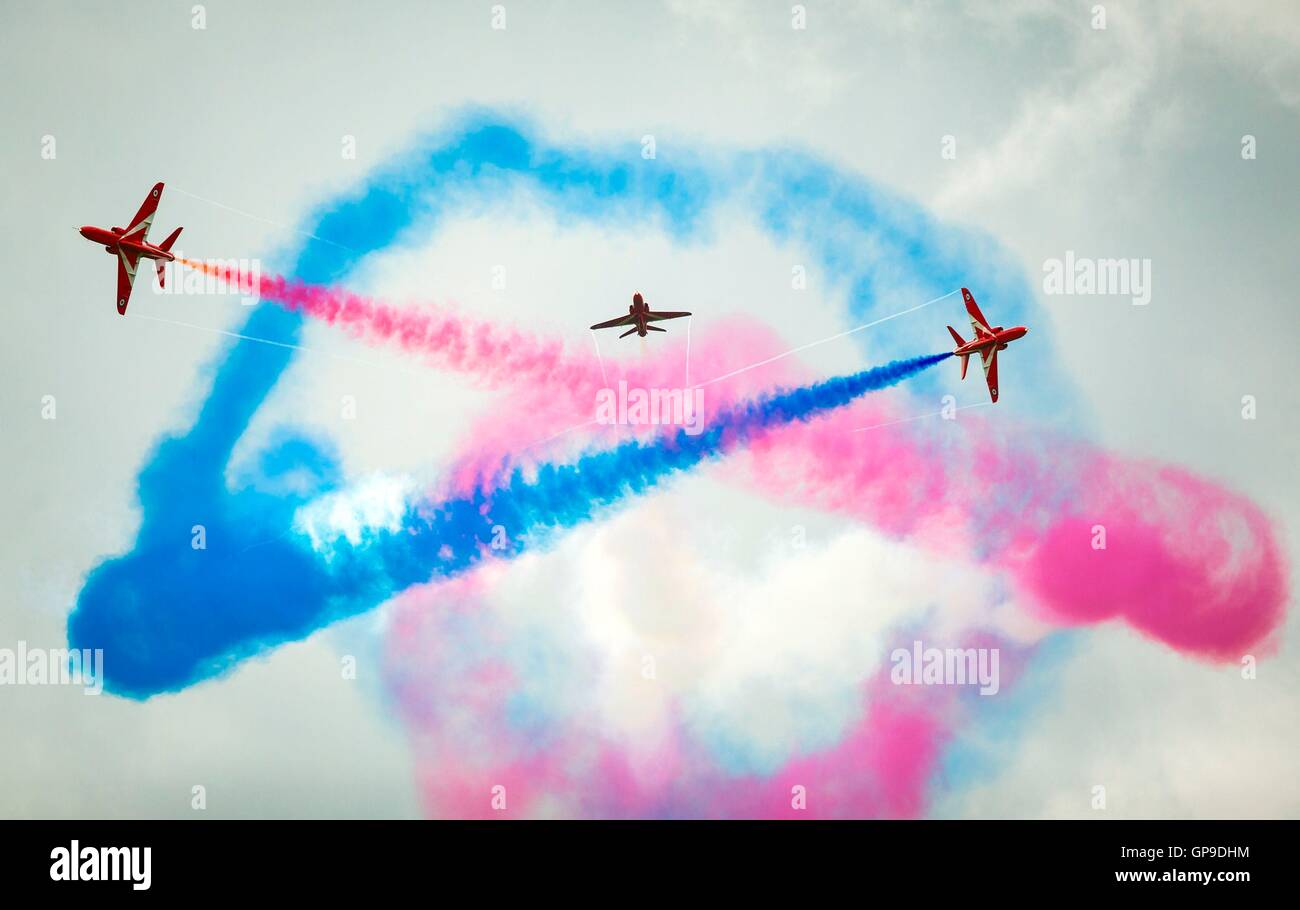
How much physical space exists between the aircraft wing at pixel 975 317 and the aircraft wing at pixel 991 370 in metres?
1.00

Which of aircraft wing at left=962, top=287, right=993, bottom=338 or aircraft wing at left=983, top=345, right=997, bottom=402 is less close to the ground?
aircraft wing at left=962, top=287, right=993, bottom=338

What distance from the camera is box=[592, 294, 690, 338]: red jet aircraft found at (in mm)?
55844

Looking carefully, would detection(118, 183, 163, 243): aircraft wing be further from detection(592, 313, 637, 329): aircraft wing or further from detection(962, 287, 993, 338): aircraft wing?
detection(962, 287, 993, 338): aircraft wing

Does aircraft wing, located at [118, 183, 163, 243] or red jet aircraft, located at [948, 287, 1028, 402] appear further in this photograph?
red jet aircraft, located at [948, 287, 1028, 402]

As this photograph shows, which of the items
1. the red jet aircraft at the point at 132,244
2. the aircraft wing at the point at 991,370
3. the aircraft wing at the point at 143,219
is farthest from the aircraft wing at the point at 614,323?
the aircraft wing at the point at 143,219

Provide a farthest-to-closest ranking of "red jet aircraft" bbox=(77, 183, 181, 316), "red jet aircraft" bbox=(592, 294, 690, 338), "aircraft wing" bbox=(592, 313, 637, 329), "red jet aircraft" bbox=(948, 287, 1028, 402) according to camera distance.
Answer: "red jet aircraft" bbox=(948, 287, 1028, 402), "aircraft wing" bbox=(592, 313, 637, 329), "red jet aircraft" bbox=(592, 294, 690, 338), "red jet aircraft" bbox=(77, 183, 181, 316)

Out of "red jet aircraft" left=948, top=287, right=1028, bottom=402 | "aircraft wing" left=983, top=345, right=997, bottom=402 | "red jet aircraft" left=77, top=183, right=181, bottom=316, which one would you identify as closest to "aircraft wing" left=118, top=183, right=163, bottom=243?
"red jet aircraft" left=77, top=183, right=181, bottom=316

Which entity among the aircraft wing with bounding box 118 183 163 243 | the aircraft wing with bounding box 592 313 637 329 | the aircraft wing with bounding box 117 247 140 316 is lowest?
the aircraft wing with bounding box 592 313 637 329
